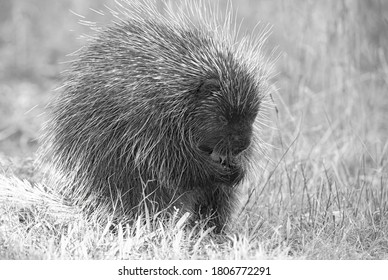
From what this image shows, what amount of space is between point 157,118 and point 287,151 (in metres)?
1.44

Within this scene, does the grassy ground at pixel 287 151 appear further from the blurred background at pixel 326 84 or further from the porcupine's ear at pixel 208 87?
the porcupine's ear at pixel 208 87

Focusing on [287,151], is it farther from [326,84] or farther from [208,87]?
[326,84]

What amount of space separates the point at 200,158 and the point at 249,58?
83cm

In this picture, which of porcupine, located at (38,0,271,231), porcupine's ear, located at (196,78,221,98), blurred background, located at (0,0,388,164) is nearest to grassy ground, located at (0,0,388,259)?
blurred background, located at (0,0,388,164)

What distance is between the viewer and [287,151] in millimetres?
5914

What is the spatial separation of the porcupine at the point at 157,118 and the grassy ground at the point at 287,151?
0.84ft

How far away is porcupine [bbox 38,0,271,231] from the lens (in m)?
4.88

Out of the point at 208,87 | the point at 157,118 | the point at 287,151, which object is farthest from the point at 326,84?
the point at 157,118

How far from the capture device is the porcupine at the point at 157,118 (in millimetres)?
4883

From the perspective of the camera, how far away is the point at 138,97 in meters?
4.91
